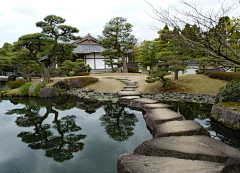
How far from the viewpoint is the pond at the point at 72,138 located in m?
3.04

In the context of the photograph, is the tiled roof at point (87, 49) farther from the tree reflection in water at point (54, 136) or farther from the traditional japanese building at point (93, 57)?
the tree reflection in water at point (54, 136)

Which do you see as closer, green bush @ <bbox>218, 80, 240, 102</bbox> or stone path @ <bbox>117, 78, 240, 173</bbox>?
stone path @ <bbox>117, 78, 240, 173</bbox>

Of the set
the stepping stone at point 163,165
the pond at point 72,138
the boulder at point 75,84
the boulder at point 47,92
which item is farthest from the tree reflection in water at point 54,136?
the boulder at point 75,84

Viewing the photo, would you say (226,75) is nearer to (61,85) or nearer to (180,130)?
(180,130)

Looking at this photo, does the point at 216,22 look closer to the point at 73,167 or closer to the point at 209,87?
the point at 73,167

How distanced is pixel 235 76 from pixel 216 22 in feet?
33.2

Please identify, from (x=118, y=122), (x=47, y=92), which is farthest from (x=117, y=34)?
(x=118, y=122)

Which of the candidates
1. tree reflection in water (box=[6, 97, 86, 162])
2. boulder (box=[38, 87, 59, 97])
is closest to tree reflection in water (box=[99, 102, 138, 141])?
tree reflection in water (box=[6, 97, 86, 162])

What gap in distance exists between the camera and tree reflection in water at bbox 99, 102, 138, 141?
4.35m

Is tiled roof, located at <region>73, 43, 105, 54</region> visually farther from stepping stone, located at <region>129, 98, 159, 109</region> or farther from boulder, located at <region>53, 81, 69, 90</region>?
stepping stone, located at <region>129, 98, 159, 109</region>

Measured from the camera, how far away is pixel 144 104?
6703 millimetres

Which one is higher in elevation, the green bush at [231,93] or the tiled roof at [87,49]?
the tiled roof at [87,49]

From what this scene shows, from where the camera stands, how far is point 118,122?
5328 mm

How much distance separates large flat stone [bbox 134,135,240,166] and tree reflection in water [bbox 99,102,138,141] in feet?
3.87
